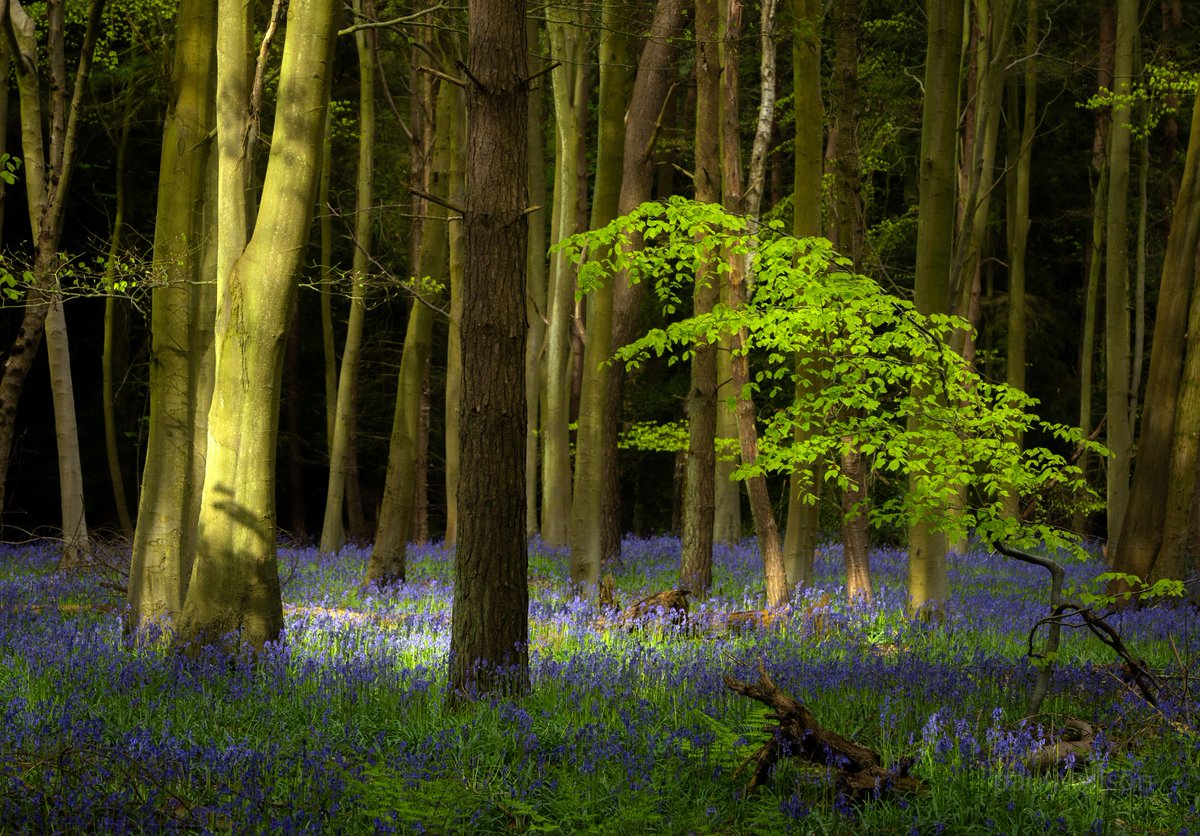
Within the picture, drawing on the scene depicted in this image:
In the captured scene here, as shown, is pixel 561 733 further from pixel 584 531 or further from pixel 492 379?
pixel 584 531

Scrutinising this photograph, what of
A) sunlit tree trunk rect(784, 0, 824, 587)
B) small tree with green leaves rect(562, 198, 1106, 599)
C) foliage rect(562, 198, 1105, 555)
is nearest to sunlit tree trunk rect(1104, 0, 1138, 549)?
sunlit tree trunk rect(784, 0, 824, 587)

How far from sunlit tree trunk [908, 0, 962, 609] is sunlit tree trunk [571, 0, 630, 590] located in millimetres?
3734

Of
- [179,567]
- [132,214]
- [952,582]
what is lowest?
Answer: [952,582]

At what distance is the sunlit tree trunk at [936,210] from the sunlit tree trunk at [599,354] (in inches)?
147

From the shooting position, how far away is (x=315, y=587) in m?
14.1

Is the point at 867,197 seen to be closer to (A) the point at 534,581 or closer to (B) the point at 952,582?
(B) the point at 952,582

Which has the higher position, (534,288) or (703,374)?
(534,288)

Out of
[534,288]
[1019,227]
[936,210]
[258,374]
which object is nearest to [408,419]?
[258,374]

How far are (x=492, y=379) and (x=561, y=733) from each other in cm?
221

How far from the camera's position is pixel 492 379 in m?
6.87

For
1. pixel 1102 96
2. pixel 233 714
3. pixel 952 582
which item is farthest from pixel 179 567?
pixel 1102 96

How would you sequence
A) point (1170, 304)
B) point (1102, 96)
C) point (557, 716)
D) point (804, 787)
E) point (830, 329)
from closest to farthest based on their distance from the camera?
point (804, 787)
point (557, 716)
point (830, 329)
point (1170, 304)
point (1102, 96)

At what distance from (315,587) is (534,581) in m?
2.89

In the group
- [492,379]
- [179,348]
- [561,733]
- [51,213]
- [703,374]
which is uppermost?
[51,213]
